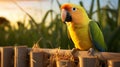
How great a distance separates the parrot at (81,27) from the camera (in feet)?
5.37

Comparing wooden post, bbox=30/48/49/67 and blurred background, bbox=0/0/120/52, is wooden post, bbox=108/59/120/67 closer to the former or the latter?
wooden post, bbox=30/48/49/67

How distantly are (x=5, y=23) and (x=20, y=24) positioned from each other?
53cm

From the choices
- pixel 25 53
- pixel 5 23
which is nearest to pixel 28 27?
pixel 5 23

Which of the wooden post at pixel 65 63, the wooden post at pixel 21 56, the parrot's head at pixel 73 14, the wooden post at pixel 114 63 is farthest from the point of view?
the wooden post at pixel 21 56

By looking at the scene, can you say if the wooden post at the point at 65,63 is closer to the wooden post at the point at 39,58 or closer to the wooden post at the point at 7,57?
the wooden post at the point at 39,58

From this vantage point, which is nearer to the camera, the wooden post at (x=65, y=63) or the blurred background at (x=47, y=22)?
the wooden post at (x=65, y=63)

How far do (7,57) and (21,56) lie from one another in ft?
0.39

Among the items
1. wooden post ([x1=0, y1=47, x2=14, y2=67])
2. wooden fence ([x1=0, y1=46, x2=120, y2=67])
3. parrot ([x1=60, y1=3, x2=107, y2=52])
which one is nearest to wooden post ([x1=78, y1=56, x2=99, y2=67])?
wooden fence ([x1=0, y1=46, x2=120, y2=67])

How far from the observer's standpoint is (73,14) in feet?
5.41

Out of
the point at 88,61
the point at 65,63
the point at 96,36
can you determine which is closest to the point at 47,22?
the point at 96,36

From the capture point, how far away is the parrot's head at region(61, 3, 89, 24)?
1628 mm

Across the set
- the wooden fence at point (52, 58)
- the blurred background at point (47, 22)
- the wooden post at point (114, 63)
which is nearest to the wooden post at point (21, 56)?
the wooden fence at point (52, 58)

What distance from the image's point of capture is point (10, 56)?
187cm

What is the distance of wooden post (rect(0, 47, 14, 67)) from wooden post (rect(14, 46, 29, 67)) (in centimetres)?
7
